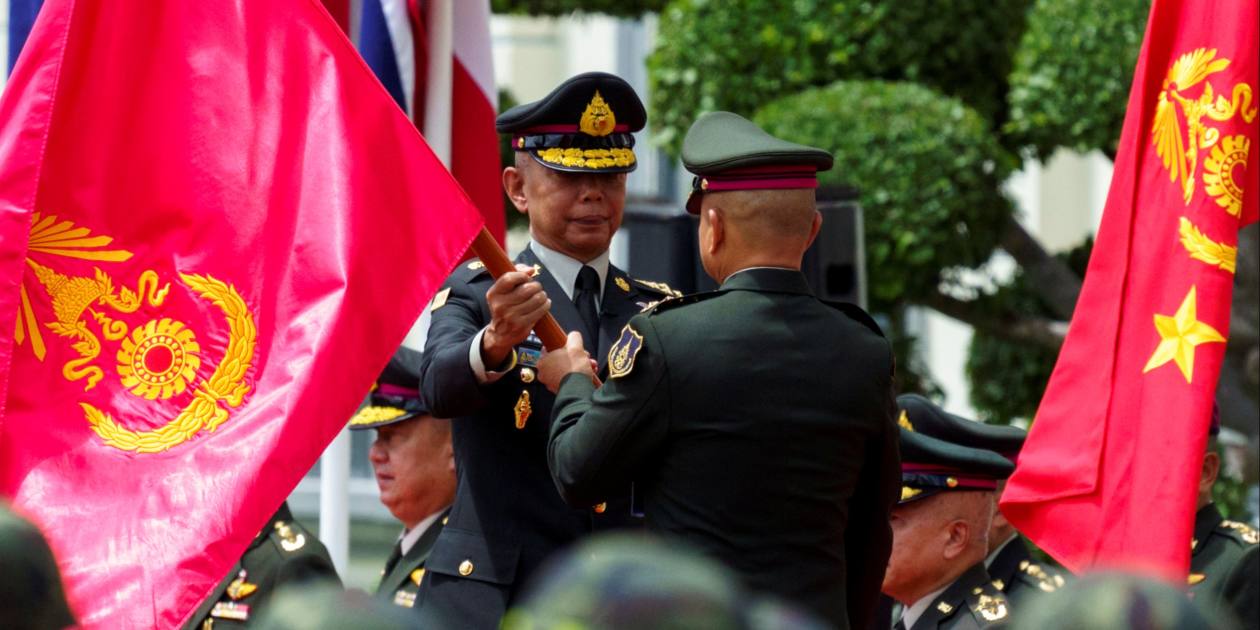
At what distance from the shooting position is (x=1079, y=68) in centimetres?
903

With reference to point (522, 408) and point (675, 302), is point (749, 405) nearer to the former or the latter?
point (675, 302)

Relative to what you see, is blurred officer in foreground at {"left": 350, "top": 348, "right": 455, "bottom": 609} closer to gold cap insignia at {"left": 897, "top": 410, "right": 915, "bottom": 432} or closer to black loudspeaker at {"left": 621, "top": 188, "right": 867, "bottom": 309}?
black loudspeaker at {"left": 621, "top": 188, "right": 867, "bottom": 309}

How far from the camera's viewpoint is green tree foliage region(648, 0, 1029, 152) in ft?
32.0

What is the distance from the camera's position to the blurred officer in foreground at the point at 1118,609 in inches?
75.4

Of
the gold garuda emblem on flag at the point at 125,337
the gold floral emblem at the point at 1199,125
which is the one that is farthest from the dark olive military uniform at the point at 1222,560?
the gold garuda emblem on flag at the point at 125,337

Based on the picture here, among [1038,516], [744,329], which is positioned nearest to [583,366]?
[744,329]

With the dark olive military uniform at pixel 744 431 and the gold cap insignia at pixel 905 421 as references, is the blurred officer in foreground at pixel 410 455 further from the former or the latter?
the dark olive military uniform at pixel 744 431

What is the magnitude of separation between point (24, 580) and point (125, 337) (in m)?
2.26

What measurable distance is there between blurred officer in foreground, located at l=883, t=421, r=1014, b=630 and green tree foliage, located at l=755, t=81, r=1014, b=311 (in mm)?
3850

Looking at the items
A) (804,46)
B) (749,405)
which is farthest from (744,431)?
(804,46)

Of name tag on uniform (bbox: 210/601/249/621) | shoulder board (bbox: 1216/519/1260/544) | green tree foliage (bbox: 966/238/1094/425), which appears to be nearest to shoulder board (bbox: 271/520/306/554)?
name tag on uniform (bbox: 210/601/249/621)

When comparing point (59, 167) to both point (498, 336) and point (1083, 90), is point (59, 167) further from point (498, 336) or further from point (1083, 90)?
point (1083, 90)

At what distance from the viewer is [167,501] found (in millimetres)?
4129

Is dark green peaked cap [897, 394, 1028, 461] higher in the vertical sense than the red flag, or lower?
lower
